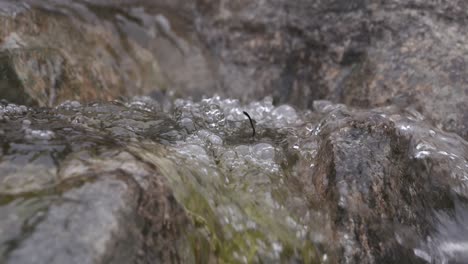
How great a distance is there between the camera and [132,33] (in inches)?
151

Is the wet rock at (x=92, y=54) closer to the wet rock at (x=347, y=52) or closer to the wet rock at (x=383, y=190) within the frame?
the wet rock at (x=347, y=52)

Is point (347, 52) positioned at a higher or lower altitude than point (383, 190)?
higher

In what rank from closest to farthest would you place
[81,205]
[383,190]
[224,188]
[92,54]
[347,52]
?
[81,205]
[224,188]
[383,190]
[92,54]
[347,52]

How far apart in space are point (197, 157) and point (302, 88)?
1.83m

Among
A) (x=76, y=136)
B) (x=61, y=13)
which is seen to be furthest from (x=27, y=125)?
(x=61, y=13)

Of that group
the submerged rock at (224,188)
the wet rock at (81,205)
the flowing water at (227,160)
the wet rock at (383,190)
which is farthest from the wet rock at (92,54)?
the wet rock at (383,190)

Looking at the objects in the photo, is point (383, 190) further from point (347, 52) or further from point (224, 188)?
point (347, 52)

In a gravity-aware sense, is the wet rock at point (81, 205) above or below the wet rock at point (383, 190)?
above

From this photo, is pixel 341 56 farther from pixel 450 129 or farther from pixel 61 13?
pixel 61 13

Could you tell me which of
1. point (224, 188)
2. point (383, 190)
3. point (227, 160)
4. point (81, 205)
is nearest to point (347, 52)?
point (383, 190)

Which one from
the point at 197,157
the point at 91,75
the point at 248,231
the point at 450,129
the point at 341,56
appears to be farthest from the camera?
the point at 341,56

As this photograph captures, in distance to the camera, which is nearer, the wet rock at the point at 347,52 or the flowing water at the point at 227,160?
the flowing water at the point at 227,160

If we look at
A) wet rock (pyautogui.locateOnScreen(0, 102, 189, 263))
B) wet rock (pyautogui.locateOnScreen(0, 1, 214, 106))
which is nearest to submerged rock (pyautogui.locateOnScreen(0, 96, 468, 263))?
wet rock (pyautogui.locateOnScreen(0, 102, 189, 263))

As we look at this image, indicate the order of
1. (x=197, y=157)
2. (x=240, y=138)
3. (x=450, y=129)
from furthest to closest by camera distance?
(x=450, y=129), (x=240, y=138), (x=197, y=157)
